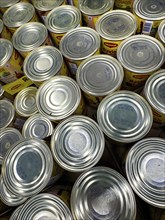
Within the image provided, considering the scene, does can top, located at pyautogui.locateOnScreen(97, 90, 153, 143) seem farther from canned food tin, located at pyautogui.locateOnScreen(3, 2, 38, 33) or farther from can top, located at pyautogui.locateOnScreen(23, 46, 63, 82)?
canned food tin, located at pyautogui.locateOnScreen(3, 2, 38, 33)

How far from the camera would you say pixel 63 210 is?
104 cm

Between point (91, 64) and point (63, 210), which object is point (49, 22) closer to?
point (91, 64)

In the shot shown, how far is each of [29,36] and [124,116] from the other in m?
0.94

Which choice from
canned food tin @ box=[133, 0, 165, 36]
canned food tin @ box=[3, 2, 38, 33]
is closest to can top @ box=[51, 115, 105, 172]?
canned food tin @ box=[133, 0, 165, 36]

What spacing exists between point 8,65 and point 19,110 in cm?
33

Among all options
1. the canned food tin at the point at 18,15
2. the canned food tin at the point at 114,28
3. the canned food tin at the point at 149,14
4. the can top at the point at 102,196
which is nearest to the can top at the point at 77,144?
the can top at the point at 102,196

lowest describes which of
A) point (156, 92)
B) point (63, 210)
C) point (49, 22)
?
point (63, 210)

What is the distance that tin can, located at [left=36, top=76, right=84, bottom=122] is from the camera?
Result: 1.21m

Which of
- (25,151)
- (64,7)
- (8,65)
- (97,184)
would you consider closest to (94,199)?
(97,184)

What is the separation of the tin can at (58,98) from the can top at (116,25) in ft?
1.30

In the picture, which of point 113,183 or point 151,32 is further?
point 151,32

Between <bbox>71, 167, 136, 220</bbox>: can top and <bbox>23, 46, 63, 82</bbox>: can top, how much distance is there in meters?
0.66

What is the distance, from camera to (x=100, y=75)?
1.26 metres

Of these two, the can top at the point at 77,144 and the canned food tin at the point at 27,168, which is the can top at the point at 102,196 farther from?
the canned food tin at the point at 27,168
